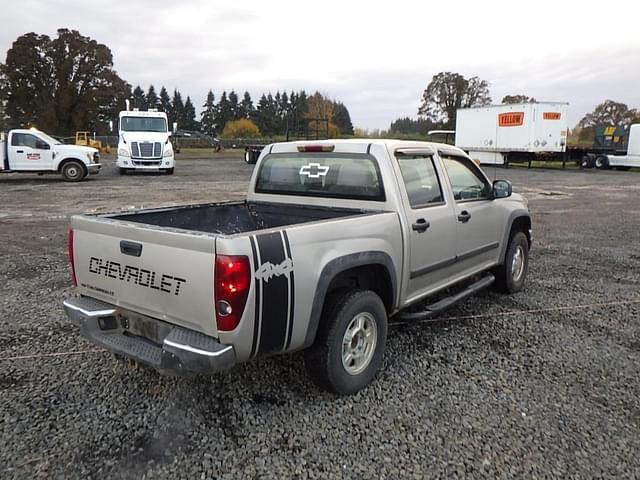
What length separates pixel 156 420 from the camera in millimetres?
3059

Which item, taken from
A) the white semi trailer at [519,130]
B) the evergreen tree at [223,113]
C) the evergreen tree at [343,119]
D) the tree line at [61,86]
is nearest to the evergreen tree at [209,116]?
the evergreen tree at [223,113]

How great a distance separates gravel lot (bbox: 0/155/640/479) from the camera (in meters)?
2.66

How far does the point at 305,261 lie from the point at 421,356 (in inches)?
63.9

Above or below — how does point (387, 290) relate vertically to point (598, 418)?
above

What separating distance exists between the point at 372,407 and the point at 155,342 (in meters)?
1.43

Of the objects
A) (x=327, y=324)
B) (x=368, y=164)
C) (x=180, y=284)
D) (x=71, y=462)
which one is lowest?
(x=71, y=462)

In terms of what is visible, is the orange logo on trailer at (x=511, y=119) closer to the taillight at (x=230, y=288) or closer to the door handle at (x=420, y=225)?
the door handle at (x=420, y=225)

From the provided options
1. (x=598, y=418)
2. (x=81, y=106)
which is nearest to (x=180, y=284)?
(x=598, y=418)

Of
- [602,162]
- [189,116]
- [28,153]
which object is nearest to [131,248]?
[28,153]

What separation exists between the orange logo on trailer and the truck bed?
27078mm

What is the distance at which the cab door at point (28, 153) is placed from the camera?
706 inches

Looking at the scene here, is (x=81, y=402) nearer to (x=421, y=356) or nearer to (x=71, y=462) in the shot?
(x=71, y=462)

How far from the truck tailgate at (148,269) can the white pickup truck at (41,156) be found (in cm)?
1754

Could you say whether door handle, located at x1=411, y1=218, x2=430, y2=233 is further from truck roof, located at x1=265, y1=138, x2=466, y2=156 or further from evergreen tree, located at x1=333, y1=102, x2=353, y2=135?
evergreen tree, located at x1=333, y1=102, x2=353, y2=135
